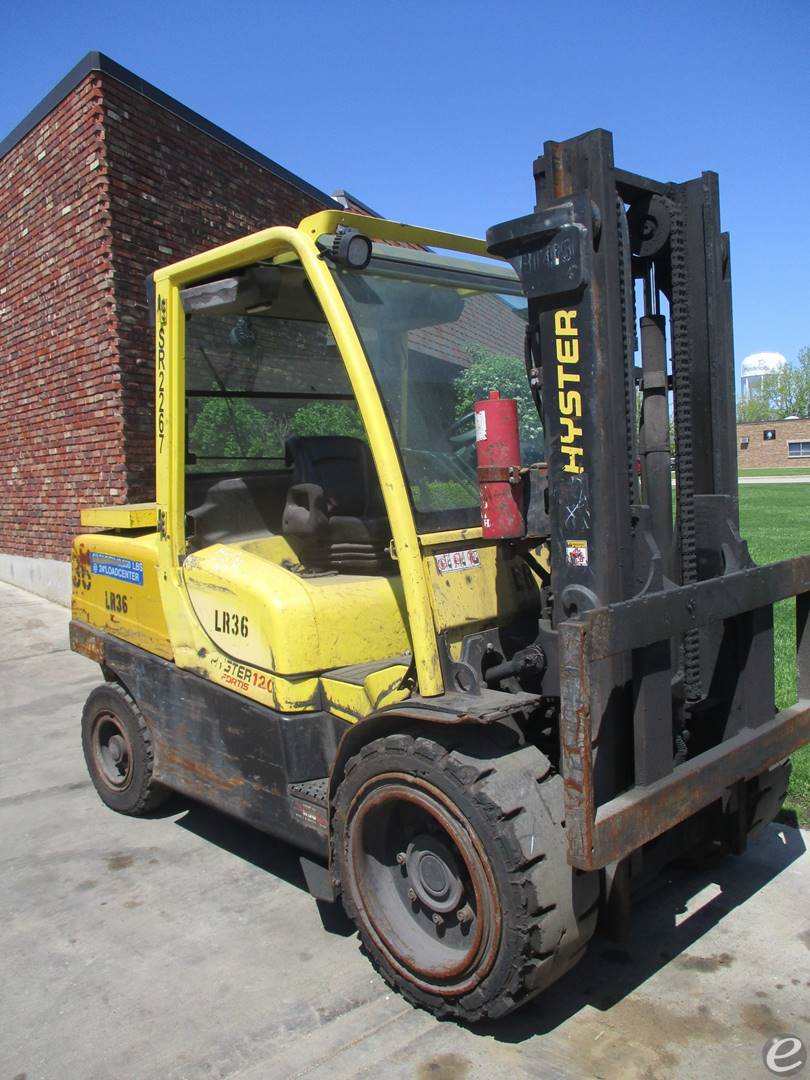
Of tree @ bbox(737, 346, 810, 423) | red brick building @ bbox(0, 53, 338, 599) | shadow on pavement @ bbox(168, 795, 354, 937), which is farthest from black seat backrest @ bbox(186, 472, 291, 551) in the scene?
tree @ bbox(737, 346, 810, 423)

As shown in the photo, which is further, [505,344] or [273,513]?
[273,513]

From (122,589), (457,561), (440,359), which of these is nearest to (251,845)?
(122,589)

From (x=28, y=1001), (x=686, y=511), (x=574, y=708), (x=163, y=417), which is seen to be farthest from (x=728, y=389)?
(x=28, y=1001)

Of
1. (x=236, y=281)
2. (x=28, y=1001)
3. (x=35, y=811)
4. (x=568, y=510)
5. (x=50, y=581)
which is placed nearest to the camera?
(x=568, y=510)

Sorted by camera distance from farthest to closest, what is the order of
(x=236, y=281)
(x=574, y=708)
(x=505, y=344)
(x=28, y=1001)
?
(x=505, y=344) → (x=236, y=281) → (x=28, y=1001) → (x=574, y=708)

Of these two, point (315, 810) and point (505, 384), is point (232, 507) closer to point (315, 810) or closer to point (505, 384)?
point (505, 384)

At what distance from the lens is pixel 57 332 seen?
9.80 m

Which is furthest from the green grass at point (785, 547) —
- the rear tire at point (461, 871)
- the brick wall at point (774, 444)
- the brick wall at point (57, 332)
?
the brick wall at point (774, 444)

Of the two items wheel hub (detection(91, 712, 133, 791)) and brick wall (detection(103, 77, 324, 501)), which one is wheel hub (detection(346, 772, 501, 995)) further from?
brick wall (detection(103, 77, 324, 501))

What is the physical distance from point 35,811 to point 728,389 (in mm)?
4228

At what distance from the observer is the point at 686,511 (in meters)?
3.41

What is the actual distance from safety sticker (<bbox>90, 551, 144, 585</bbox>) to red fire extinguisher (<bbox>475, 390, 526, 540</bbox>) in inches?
78.2

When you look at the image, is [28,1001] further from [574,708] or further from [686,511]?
[686,511]

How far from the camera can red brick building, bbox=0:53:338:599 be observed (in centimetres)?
900
